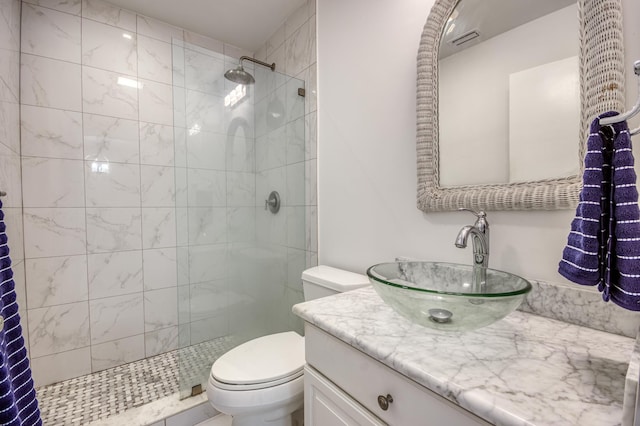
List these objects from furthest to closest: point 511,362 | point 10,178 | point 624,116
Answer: point 10,178, point 511,362, point 624,116

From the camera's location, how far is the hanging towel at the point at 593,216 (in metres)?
0.53

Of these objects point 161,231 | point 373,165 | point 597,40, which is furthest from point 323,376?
point 161,231

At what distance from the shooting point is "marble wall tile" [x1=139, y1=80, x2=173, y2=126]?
2.03m

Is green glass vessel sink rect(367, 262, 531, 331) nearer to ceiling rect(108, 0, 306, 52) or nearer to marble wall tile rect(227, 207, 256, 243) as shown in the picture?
marble wall tile rect(227, 207, 256, 243)

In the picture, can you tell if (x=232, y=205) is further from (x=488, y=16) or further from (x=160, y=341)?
(x=488, y=16)

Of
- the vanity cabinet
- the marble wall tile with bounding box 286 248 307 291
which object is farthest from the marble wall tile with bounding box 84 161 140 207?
the vanity cabinet

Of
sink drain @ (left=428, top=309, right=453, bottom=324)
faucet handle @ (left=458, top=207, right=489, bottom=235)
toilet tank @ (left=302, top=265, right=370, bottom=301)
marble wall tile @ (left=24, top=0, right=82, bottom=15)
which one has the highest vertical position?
marble wall tile @ (left=24, top=0, right=82, bottom=15)

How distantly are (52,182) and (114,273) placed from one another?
2.26ft

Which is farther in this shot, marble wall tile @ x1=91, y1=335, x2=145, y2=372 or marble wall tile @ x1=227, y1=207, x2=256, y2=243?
marble wall tile @ x1=91, y1=335, x2=145, y2=372

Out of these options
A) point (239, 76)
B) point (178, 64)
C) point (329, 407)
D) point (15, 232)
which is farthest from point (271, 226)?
point (15, 232)

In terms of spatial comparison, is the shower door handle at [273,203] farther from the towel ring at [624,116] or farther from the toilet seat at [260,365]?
the towel ring at [624,116]

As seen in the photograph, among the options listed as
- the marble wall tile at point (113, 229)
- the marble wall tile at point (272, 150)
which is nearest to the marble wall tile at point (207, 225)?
the marble wall tile at point (272, 150)

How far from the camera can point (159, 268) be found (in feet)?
6.89

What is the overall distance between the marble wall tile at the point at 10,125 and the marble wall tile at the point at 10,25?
30cm
